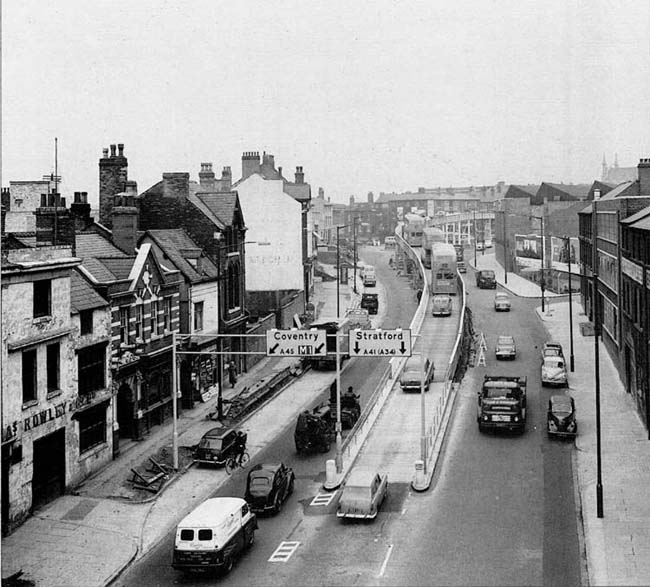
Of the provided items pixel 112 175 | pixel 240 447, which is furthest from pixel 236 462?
pixel 112 175

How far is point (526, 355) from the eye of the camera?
202ft

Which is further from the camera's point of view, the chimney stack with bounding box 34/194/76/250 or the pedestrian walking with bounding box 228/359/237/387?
the pedestrian walking with bounding box 228/359/237/387

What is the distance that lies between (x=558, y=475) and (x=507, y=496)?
384 centimetres

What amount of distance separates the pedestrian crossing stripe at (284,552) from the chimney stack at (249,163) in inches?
2639

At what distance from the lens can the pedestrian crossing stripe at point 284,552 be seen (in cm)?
2691

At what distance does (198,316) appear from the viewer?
50938mm

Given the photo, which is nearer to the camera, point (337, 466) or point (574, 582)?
point (574, 582)

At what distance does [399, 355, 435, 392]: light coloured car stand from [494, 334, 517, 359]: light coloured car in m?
8.33

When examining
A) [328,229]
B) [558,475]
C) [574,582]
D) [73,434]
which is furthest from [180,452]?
[328,229]

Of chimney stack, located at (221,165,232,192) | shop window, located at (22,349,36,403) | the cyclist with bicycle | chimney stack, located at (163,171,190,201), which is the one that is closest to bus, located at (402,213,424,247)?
chimney stack, located at (221,165,232,192)

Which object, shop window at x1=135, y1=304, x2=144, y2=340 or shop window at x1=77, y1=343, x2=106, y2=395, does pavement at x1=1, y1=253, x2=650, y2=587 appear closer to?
shop window at x1=77, y1=343, x2=106, y2=395

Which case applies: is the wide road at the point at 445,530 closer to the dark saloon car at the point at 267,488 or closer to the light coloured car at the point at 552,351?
the dark saloon car at the point at 267,488

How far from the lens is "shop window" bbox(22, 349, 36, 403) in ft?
104

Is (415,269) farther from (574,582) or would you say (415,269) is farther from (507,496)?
(574,582)
